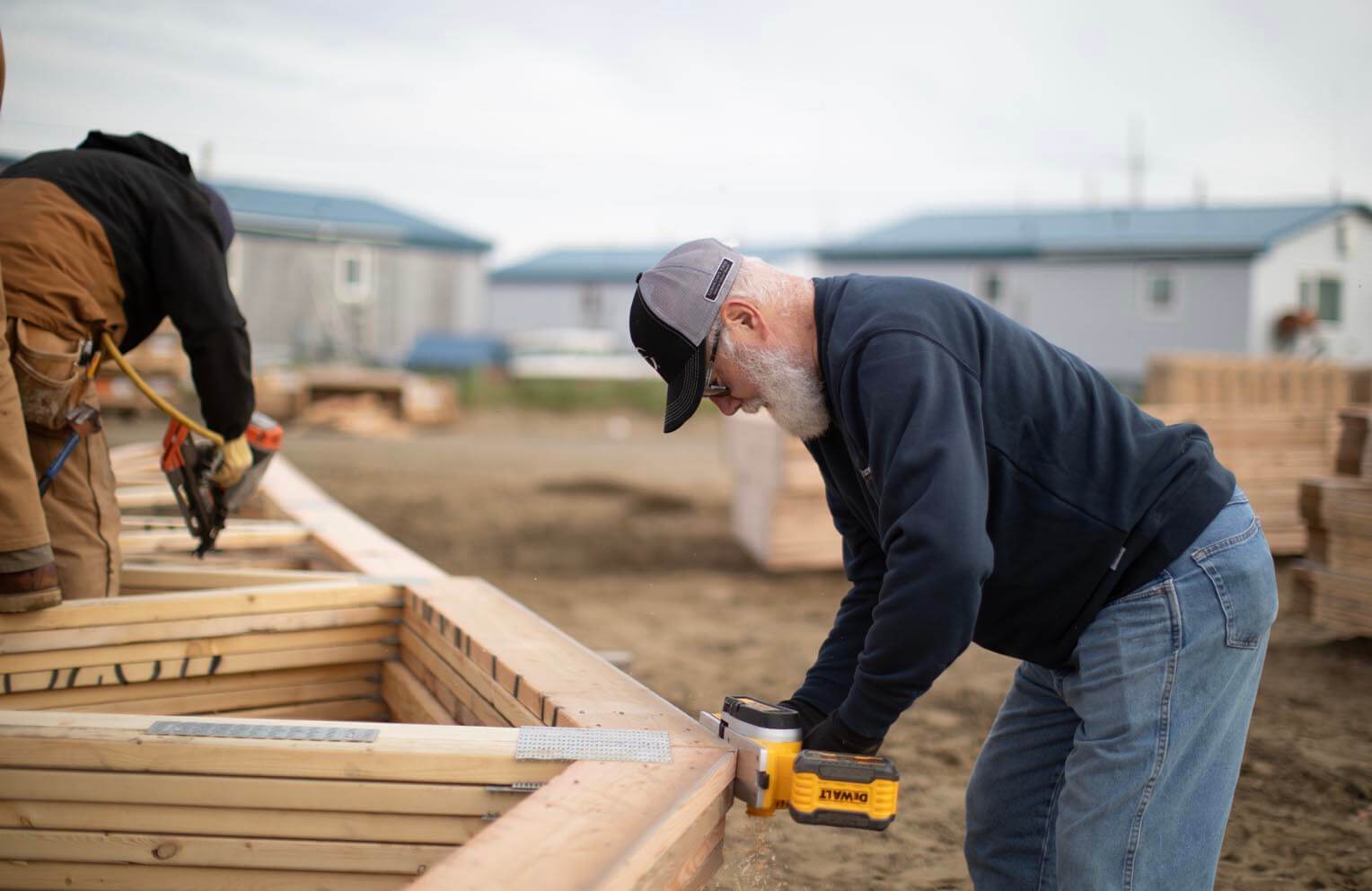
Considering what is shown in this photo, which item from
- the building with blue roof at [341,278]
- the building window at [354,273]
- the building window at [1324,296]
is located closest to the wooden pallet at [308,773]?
the building with blue roof at [341,278]

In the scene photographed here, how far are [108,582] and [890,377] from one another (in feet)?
8.78

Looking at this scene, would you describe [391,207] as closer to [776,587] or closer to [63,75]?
[63,75]

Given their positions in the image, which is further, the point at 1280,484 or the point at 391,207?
the point at 391,207

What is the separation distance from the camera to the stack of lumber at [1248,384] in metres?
11.1

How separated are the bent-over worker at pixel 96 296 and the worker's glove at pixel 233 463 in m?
0.04

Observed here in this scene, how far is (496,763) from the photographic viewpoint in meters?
2.02

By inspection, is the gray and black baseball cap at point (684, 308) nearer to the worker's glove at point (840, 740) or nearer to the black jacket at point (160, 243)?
the worker's glove at point (840, 740)

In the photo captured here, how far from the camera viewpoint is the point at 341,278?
90.2 ft

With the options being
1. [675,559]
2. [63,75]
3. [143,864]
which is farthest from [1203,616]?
[63,75]

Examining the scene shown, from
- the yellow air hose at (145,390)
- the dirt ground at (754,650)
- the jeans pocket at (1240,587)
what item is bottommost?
the dirt ground at (754,650)

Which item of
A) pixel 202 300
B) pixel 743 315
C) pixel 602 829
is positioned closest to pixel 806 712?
pixel 602 829

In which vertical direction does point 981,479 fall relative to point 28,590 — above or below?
above

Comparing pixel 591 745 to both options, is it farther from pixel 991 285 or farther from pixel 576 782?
pixel 991 285

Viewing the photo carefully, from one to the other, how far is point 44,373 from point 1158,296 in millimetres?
25627
